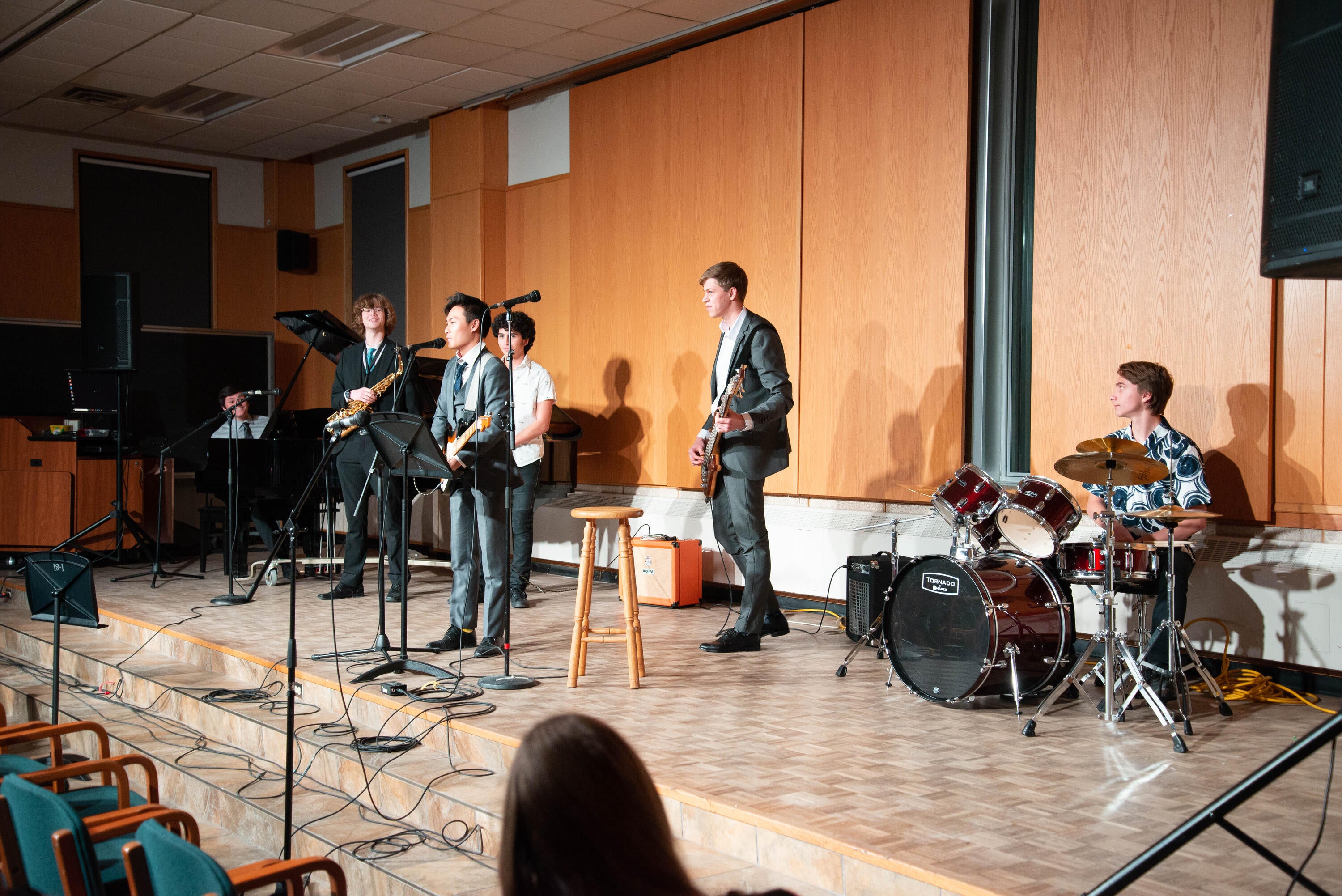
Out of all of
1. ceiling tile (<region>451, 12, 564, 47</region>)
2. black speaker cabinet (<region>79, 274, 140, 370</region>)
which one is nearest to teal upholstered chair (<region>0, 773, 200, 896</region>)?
ceiling tile (<region>451, 12, 564, 47</region>)

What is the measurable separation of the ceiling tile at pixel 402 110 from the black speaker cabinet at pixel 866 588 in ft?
18.6

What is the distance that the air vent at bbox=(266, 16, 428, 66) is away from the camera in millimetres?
7477

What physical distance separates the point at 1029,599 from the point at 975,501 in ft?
1.36

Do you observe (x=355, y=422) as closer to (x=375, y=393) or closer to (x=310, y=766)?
(x=375, y=393)

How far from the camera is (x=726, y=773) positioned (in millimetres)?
3377

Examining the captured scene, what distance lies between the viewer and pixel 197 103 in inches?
369

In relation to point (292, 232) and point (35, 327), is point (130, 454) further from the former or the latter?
point (292, 232)

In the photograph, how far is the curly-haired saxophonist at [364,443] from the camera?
21.5 ft

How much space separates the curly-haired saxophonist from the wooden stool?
219 centimetres

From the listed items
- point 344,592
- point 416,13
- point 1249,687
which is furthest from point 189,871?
point 416,13

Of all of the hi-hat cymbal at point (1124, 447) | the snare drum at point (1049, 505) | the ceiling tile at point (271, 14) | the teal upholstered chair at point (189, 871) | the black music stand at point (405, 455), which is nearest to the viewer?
the teal upholstered chair at point (189, 871)

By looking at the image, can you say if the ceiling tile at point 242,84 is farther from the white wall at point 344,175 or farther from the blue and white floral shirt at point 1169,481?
the blue and white floral shirt at point 1169,481

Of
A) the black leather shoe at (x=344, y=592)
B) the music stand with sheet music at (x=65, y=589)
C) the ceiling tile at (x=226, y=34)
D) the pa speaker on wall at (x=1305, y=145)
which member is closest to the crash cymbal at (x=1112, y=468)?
the pa speaker on wall at (x=1305, y=145)

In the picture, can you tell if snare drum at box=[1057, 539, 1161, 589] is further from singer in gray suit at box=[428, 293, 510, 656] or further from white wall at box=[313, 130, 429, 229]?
white wall at box=[313, 130, 429, 229]
